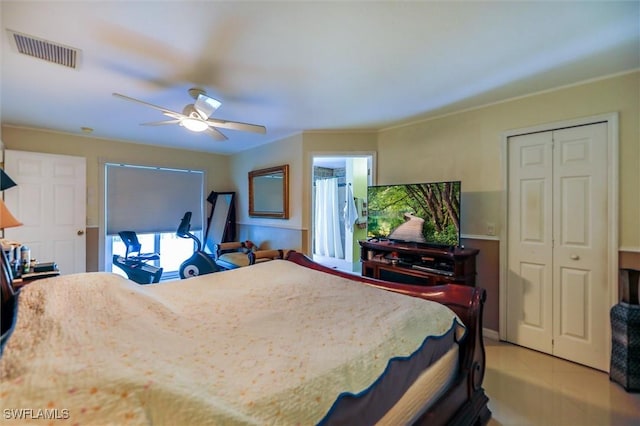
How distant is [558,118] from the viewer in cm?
256

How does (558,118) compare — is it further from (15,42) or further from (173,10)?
(15,42)

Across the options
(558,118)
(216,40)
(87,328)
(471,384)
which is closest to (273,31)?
(216,40)

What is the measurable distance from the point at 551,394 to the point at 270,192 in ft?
12.9

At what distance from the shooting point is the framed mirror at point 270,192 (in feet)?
13.8

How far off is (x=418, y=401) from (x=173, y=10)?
237cm

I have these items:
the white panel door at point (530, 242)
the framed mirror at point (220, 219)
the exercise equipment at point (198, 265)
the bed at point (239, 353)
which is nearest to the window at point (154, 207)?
the framed mirror at point (220, 219)

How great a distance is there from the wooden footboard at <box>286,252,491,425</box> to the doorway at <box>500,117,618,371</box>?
4.50 ft

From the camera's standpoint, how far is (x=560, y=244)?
2.59 m

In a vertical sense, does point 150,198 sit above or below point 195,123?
below

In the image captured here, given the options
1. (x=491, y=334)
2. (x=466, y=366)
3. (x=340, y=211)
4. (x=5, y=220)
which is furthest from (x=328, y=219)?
(x=5, y=220)

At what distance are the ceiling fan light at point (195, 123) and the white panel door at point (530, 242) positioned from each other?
306cm

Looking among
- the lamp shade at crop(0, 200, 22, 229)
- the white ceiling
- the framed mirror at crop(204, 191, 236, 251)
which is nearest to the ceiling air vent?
the white ceiling

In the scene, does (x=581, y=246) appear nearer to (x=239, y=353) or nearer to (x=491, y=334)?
(x=491, y=334)

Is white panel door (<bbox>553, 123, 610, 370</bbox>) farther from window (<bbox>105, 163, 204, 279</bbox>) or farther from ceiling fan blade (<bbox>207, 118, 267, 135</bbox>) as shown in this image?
window (<bbox>105, 163, 204, 279</bbox>)
